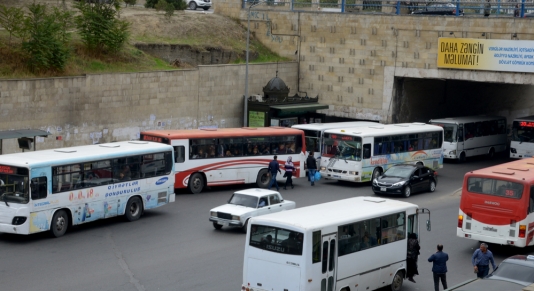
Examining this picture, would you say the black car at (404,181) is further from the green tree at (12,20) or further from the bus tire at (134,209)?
the green tree at (12,20)

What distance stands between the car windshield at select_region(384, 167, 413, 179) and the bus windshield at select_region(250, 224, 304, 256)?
15331mm

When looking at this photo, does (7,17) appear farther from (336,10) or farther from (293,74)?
(336,10)

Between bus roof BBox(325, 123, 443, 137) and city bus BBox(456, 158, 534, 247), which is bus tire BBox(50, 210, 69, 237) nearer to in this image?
city bus BBox(456, 158, 534, 247)

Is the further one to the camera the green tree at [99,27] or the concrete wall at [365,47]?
the concrete wall at [365,47]

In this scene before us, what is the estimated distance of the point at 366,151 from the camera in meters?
32.2

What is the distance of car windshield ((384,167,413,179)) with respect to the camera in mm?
30359

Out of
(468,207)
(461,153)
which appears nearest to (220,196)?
(468,207)

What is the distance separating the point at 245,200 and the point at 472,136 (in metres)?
20.9

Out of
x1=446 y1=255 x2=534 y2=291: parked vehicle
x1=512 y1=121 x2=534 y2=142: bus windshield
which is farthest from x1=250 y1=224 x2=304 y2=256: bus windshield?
x1=512 y1=121 x2=534 y2=142: bus windshield

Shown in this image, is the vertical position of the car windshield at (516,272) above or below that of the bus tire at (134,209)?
above

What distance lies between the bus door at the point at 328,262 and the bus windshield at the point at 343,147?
16383mm

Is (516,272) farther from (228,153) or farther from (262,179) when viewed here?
(262,179)

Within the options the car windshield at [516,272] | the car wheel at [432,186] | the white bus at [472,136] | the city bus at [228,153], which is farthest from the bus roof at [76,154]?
the white bus at [472,136]

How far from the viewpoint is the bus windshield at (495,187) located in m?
21.0
